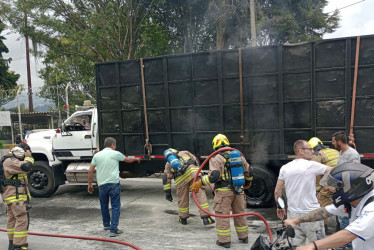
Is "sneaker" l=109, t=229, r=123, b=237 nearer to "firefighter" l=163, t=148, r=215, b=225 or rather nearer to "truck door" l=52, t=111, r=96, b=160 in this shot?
"firefighter" l=163, t=148, r=215, b=225

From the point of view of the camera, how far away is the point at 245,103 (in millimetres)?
6328

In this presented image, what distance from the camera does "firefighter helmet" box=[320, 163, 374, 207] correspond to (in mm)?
1979

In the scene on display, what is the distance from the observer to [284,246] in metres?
2.34

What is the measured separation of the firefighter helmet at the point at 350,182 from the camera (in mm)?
1979

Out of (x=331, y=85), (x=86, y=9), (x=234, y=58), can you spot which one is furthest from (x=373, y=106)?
(x=86, y=9)

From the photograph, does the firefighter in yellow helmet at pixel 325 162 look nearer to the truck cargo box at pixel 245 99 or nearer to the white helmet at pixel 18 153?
the truck cargo box at pixel 245 99

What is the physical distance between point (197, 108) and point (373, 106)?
3.24 meters

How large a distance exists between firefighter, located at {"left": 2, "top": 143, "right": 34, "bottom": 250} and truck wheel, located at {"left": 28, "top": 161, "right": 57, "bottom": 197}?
11.5 ft

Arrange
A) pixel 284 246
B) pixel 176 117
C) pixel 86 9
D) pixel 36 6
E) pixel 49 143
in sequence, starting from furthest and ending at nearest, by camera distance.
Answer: pixel 86 9 < pixel 36 6 < pixel 49 143 < pixel 176 117 < pixel 284 246

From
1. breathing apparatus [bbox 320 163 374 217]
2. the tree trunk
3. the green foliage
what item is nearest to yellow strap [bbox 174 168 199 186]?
breathing apparatus [bbox 320 163 374 217]

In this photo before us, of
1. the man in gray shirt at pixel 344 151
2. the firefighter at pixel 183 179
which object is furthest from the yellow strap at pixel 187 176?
the man in gray shirt at pixel 344 151

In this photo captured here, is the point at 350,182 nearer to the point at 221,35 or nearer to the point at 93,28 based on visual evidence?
the point at 93,28

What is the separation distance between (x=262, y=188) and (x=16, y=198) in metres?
4.34

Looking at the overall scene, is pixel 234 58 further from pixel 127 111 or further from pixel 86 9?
pixel 86 9
